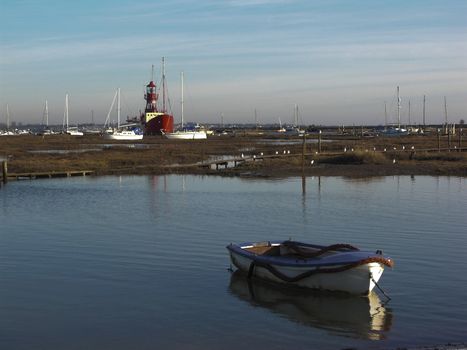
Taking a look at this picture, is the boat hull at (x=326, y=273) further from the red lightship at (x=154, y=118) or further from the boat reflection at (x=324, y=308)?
the red lightship at (x=154, y=118)

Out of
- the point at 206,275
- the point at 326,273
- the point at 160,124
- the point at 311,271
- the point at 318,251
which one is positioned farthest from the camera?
the point at 160,124

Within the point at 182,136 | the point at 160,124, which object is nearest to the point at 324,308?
the point at 182,136

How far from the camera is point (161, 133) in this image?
468ft

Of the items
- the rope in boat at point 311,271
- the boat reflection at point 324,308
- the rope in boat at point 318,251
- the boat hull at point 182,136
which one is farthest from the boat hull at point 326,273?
the boat hull at point 182,136

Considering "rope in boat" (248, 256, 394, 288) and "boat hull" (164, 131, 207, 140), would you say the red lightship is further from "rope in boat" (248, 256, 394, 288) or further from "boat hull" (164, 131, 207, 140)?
"rope in boat" (248, 256, 394, 288)

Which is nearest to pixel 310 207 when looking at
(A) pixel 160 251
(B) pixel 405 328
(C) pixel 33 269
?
(A) pixel 160 251

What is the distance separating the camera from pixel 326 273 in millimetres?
16594

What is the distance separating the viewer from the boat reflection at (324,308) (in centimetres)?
1457

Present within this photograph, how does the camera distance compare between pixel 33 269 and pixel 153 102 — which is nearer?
pixel 33 269

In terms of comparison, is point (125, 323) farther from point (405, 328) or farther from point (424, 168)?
point (424, 168)

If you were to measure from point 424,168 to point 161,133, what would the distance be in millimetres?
89662

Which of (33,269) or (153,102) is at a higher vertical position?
(153,102)

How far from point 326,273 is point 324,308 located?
0.95 metres

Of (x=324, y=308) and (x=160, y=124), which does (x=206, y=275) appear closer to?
(x=324, y=308)
